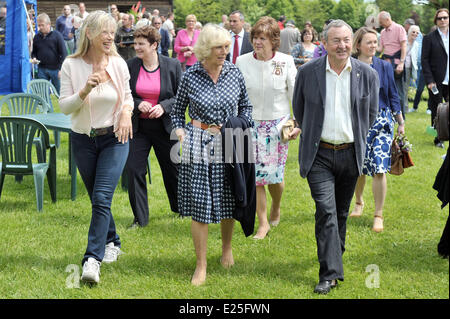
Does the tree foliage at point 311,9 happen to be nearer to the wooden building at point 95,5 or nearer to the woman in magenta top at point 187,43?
the wooden building at point 95,5

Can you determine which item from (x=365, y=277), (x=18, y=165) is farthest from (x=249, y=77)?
(x=18, y=165)

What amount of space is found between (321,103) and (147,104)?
233cm

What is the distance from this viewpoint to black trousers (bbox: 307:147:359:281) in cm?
476

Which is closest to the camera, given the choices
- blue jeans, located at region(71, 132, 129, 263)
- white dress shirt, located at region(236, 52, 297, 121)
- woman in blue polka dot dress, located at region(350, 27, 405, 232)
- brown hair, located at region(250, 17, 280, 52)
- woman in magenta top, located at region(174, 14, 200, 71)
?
blue jeans, located at region(71, 132, 129, 263)

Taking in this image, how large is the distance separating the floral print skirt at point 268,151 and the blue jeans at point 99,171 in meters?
1.75

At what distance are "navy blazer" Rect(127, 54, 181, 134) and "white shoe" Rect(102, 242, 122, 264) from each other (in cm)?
145

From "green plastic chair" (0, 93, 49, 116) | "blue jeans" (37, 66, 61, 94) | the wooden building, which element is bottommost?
the wooden building

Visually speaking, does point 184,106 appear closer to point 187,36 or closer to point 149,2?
point 187,36

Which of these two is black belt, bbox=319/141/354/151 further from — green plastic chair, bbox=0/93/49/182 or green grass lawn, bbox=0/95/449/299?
green plastic chair, bbox=0/93/49/182

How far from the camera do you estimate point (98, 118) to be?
4.96m

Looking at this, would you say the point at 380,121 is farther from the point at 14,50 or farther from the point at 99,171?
the point at 14,50

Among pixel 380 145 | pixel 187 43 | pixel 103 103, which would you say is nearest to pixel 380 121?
pixel 380 145

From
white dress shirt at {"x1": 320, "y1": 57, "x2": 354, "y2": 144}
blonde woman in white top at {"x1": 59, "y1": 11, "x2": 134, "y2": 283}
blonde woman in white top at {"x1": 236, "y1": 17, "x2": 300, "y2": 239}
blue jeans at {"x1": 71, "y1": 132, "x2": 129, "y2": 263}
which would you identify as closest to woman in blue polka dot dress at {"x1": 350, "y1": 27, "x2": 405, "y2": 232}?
blonde woman in white top at {"x1": 236, "y1": 17, "x2": 300, "y2": 239}

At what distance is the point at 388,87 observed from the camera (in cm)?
639
